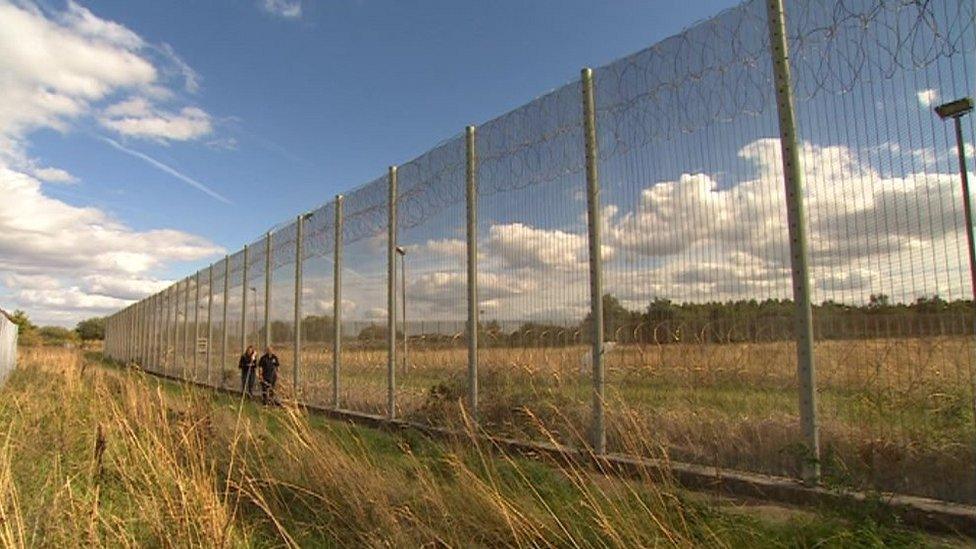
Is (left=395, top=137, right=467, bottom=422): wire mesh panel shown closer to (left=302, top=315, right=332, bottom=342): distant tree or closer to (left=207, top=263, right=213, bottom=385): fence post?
(left=302, top=315, right=332, bottom=342): distant tree

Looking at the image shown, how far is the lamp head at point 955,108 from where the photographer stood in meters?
4.05

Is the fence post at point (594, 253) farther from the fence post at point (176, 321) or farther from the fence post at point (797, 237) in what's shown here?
the fence post at point (176, 321)

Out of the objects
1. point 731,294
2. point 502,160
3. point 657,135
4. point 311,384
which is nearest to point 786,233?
point 731,294

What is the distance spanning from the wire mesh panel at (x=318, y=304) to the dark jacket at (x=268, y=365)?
1.31 m

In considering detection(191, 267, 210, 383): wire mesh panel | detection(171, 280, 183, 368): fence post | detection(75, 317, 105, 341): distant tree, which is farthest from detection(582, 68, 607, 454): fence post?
detection(75, 317, 105, 341): distant tree

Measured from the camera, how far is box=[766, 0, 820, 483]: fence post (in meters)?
4.70

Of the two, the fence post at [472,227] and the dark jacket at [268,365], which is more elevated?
the fence post at [472,227]

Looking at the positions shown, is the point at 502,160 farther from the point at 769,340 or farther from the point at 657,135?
the point at 769,340

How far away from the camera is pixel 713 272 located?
18.0 feet

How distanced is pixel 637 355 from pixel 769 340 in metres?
1.19

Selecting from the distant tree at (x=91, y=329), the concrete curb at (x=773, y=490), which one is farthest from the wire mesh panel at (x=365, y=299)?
the distant tree at (x=91, y=329)

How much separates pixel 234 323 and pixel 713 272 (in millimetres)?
15435

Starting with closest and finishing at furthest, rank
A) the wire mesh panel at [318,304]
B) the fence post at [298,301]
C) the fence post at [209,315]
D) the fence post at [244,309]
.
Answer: the wire mesh panel at [318,304], the fence post at [298,301], the fence post at [244,309], the fence post at [209,315]

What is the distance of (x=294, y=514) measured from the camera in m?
4.94
